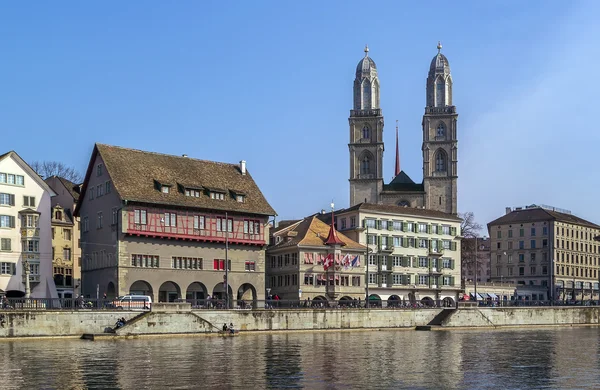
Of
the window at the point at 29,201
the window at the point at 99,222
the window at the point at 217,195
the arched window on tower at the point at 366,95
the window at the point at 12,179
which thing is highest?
the arched window on tower at the point at 366,95

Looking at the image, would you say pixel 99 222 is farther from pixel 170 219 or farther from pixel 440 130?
pixel 440 130

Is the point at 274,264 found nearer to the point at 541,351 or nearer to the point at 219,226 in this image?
the point at 219,226

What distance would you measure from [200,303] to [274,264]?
27.5 metres

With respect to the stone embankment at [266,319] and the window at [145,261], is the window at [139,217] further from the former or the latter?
the stone embankment at [266,319]

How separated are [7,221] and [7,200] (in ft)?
6.66

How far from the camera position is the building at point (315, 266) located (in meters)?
99.0

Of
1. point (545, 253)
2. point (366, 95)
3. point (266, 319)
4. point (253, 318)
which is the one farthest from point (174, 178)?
point (545, 253)

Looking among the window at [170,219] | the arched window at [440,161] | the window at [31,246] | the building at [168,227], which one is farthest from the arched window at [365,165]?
the window at [31,246]

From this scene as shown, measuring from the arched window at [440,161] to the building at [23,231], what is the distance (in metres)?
78.1

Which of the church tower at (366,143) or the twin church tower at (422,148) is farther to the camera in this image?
the church tower at (366,143)

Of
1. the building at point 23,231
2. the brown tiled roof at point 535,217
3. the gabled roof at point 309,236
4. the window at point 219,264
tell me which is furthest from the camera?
the brown tiled roof at point 535,217

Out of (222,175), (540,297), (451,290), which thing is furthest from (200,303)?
(540,297)

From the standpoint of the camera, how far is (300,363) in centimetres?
5006

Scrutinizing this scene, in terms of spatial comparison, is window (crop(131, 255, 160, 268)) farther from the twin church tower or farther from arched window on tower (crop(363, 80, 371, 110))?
arched window on tower (crop(363, 80, 371, 110))
